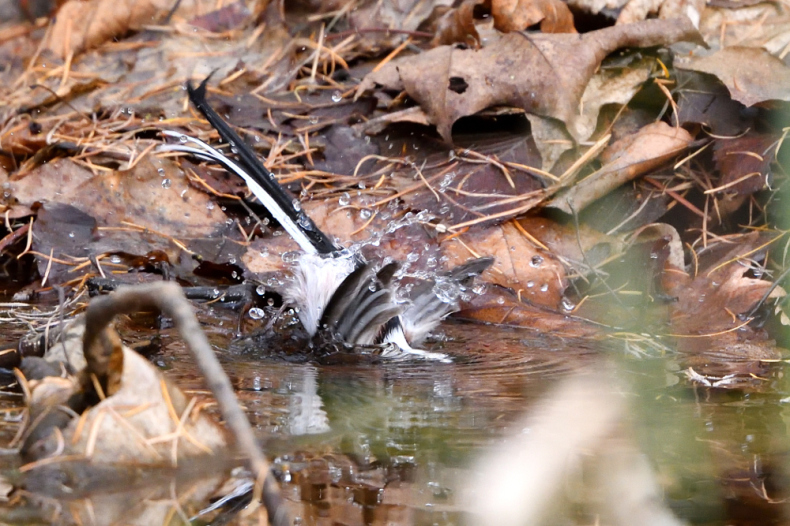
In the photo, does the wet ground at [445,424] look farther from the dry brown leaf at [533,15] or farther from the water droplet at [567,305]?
the dry brown leaf at [533,15]

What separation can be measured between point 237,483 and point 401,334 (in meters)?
1.05

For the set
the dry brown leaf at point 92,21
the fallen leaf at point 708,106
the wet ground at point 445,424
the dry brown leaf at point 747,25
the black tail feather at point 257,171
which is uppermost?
the dry brown leaf at point 92,21

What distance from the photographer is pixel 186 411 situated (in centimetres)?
138

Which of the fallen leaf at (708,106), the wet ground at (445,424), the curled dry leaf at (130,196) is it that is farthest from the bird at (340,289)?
the fallen leaf at (708,106)

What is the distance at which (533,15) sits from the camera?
10.6 ft

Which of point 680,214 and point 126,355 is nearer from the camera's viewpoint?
point 126,355

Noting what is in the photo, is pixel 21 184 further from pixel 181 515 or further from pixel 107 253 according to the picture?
pixel 181 515

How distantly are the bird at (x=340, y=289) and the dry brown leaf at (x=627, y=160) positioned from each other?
596mm

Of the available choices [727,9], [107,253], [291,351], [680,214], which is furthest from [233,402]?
[727,9]

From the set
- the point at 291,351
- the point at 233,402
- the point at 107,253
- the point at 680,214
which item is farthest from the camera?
the point at 680,214

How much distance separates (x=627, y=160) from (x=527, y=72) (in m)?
0.49

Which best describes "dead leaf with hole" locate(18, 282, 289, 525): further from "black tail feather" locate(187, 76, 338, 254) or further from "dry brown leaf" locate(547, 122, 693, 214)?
"dry brown leaf" locate(547, 122, 693, 214)

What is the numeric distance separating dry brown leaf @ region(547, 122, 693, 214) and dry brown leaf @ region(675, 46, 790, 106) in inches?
9.2

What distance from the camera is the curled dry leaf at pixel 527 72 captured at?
288 centimetres
